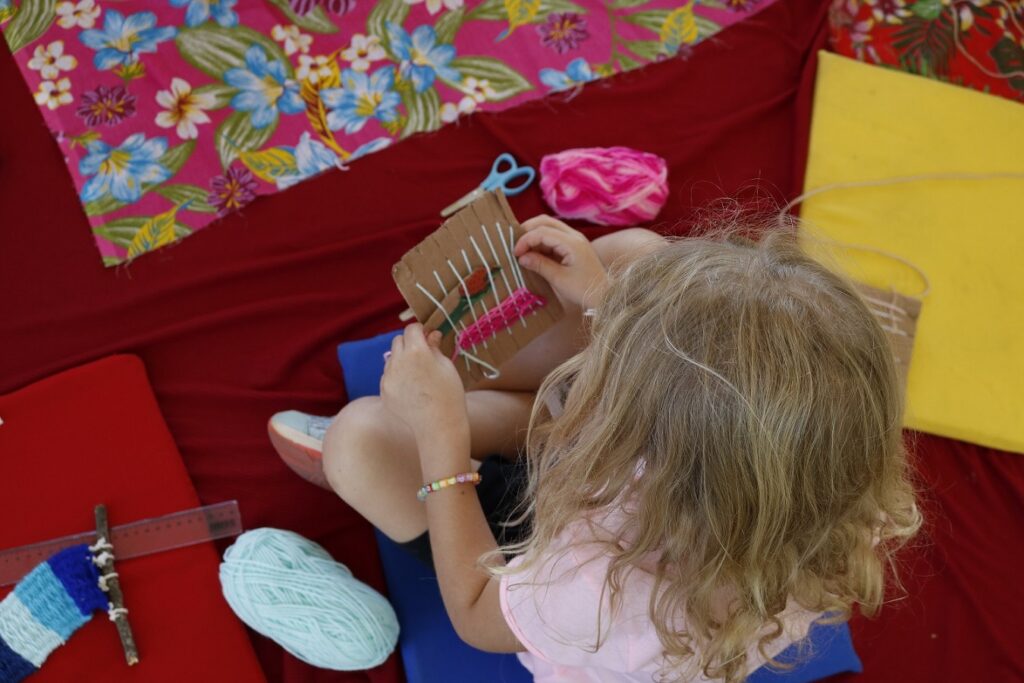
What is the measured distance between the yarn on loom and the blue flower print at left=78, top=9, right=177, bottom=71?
2.25ft

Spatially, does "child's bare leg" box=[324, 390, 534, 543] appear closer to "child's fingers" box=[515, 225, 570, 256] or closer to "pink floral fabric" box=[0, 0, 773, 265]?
"child's fingers" box=[515, 225, 570, 256]

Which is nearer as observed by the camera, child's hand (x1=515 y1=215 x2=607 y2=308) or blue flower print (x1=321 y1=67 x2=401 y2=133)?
child's hand (x1=515 y1=215 x2=607 y2=308)

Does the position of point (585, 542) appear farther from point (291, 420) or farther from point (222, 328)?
point (222, 328)

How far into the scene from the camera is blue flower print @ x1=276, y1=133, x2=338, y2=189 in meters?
1.20

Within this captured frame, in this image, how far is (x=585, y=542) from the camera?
690 mm

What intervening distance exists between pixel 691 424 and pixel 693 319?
0.24 ft

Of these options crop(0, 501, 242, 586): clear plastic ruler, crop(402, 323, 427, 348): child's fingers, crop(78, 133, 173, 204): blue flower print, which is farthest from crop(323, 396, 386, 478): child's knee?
crop(78, 133, 173, 204): blue flower print

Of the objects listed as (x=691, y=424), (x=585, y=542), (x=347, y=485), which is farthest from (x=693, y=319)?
(x=347, y=485)

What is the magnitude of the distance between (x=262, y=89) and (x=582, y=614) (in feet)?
2.87

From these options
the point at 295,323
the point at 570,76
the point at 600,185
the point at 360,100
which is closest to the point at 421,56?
the point at 360,100

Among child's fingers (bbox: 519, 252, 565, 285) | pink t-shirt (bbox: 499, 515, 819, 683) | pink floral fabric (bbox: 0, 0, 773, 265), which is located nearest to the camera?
pink t-shirt (bbox: 499, 515, 819, 683)

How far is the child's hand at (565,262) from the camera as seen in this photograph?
94 centimetres

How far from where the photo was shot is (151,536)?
1.03 m

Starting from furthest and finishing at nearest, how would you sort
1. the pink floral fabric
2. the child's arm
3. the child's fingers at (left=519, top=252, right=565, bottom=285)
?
the pink floral fabric < the child's fingers at (left=519, top=252, right=565, bottom=285) < the child's arm
